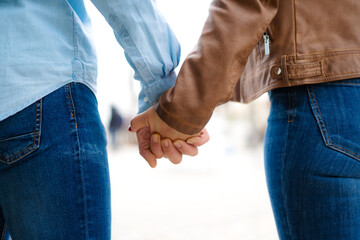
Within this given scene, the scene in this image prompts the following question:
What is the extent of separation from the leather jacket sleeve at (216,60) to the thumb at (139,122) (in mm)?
143

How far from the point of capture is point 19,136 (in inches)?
32.7

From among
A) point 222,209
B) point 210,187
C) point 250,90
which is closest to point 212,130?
point 210,187

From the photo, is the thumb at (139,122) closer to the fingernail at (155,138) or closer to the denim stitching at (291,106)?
the fingernail at (155,138)

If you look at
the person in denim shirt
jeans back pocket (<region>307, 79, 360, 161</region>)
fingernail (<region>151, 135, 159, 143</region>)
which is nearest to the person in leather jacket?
jeans back pocket (<region>307, 79, 360, 161</region>)

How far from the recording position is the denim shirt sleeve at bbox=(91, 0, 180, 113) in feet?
3.30

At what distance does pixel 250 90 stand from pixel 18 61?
72 cm

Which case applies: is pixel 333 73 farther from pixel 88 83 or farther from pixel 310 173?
pixel 88 83

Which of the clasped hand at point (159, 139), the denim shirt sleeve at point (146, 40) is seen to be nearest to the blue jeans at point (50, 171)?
the denim shirt sleeve at point (146, 40)

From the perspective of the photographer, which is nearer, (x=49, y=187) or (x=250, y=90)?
(x=49, y=187)

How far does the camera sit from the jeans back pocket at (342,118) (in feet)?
3.06

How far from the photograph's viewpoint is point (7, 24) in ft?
2.80

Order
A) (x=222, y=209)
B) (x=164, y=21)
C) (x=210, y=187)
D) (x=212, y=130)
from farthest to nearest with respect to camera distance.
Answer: (x=212, y=130)
(x=210, y=187)
(x=222, y=209)
(x=164, y=21)

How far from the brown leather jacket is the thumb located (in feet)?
0.41

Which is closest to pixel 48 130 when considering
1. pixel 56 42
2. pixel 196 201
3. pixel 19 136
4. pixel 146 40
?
pixel 19 136
